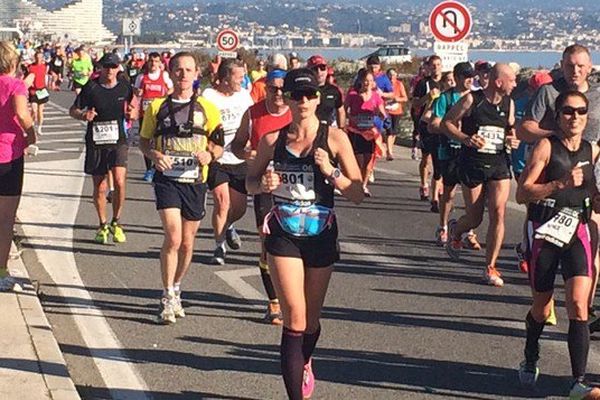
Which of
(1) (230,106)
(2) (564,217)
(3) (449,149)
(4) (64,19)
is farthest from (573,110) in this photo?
(4) (64,19)

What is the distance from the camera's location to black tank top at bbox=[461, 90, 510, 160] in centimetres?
890

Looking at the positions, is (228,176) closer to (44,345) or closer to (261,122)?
(261,122)

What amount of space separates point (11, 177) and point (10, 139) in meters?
0.30

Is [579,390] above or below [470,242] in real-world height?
above

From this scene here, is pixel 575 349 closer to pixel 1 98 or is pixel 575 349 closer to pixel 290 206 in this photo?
pixel 290 206

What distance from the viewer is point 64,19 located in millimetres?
144625

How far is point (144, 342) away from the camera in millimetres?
7020

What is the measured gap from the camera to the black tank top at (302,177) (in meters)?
5.36

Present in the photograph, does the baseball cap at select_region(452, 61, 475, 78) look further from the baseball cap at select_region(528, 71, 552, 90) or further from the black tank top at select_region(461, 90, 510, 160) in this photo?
the black tank top at select_region(461, 90, 510, 160)

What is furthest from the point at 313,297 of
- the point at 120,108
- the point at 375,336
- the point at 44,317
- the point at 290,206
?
the point at 120,108

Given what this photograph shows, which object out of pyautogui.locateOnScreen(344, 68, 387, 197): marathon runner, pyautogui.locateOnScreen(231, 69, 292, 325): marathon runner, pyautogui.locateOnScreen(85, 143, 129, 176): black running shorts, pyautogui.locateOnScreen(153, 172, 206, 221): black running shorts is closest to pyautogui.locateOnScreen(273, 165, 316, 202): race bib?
pyautogui.locateOnScreen(231, 69, 292, 325): marathon runner

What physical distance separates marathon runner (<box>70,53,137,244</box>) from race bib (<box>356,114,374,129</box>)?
155 inches

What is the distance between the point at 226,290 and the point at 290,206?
130 inches

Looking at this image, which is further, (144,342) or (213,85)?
(213,85)
